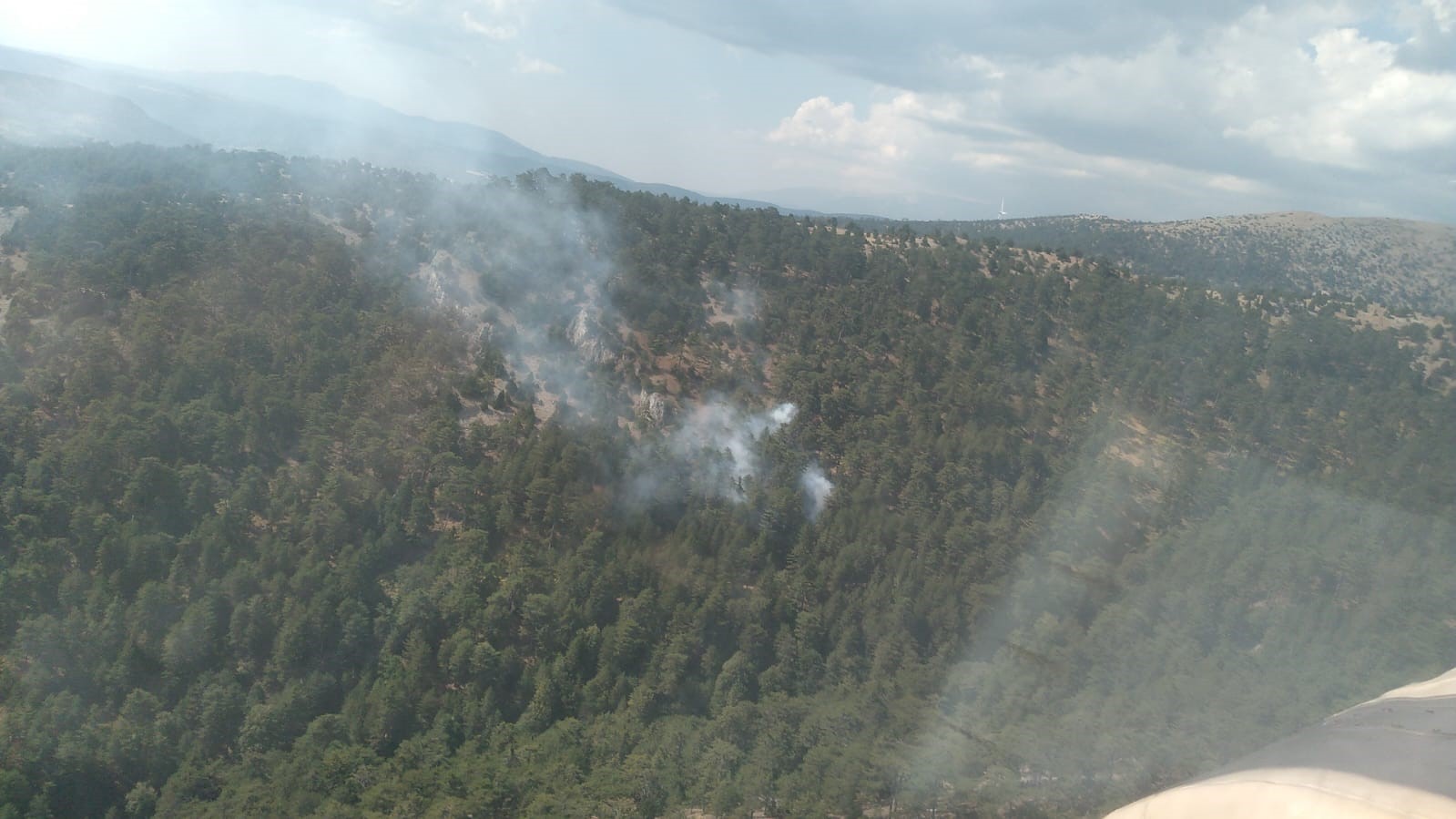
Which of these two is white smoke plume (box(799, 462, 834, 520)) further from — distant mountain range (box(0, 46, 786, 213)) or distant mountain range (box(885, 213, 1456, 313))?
distant mountain range (box(885, 213, 1456, 313))

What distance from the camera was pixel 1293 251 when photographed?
92.8 metres

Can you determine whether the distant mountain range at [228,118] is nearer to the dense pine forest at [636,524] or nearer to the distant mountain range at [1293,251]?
the dense pine forest at [636,524]

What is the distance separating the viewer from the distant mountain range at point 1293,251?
83812 millimetres

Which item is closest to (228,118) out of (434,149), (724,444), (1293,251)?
(434,149)

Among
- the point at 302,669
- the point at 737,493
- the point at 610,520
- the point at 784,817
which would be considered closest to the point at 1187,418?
the point at 737,493

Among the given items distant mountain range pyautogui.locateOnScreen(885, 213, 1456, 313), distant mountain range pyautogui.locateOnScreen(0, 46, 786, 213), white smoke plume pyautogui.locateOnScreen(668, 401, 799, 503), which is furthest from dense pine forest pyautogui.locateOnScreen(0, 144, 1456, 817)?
distant mountain range pyautogui.locateOnScreen(885, 213, 1456, 313)

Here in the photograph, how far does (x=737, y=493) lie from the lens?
27.8 m

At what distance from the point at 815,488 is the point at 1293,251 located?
3677 inches

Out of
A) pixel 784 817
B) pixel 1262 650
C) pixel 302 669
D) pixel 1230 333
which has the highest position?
pixel 1230 333

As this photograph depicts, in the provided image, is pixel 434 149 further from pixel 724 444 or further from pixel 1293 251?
pixel 1293 251

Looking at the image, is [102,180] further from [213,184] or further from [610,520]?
[610,520]

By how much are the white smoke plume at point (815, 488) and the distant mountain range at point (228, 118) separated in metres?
36.3

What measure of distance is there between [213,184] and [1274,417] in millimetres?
55612

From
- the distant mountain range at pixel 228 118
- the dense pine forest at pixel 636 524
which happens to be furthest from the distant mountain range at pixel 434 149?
the dense pine forest at pixel 636 524
